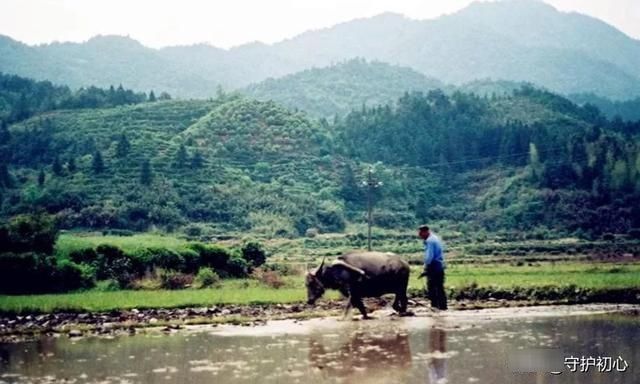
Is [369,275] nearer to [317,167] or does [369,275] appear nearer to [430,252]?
[430,252]

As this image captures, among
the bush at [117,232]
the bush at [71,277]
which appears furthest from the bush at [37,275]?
the bush at [117,232]

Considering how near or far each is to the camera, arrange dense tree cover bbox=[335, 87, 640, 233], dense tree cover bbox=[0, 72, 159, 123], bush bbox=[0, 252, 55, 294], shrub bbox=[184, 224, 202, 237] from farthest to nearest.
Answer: dense tree cover bbox=[0, 72, 159, 123]
dense tree cover bbox=[335, 87, 640, 233]
shrub bbox=[184, 224, 202, 237]
bush bbox=[0, 252, 55, 294]

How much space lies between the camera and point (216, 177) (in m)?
98.8

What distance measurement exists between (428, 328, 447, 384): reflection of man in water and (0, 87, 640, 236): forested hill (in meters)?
61.4

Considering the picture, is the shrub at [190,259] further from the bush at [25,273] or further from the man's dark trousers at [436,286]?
the man's dark trousers at [436,286]

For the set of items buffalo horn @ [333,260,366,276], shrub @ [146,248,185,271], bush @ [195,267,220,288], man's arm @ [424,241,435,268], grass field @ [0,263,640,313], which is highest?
man's arm @ [424,241,435,268]

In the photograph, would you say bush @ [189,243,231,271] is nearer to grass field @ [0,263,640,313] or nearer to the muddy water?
grass field @ [0,263,640,313]

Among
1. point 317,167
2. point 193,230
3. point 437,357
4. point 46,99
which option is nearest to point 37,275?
point 437,357

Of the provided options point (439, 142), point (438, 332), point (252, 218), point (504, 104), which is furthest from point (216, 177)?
point (438, 332)

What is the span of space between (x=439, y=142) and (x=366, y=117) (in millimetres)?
22244

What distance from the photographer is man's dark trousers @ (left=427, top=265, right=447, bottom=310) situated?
2148cm

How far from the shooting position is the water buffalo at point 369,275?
2212cm

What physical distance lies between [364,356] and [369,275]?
720cm

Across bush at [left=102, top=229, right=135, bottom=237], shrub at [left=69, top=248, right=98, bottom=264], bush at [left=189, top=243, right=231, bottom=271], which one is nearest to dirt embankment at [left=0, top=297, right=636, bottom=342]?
shrub at [left=69, top=248, right=98, bottom=264]
